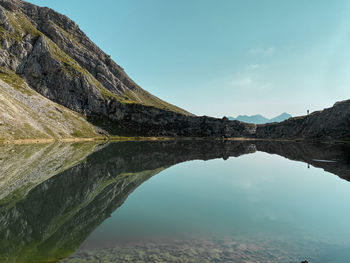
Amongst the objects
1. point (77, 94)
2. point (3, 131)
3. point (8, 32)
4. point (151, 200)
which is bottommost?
→ point (151, 200)

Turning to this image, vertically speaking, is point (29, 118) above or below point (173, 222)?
above

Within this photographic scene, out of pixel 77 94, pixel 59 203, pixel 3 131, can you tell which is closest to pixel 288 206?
pixel 59 203

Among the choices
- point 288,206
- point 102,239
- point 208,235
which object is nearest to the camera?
point 102,239

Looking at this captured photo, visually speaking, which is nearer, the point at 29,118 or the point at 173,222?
the point at 173,222

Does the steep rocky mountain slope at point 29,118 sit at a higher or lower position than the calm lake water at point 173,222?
higher

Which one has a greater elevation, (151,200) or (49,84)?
(49,84)

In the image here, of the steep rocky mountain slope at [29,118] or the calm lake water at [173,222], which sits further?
the steep rocky mountain slope at [29,118]

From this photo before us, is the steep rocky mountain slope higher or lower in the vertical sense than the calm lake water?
higher

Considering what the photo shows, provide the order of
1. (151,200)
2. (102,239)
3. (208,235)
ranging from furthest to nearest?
(151,200)
(208,235)
(102,239)

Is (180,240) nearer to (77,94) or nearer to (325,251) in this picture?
(325,251)

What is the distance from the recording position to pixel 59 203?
22.3 metres

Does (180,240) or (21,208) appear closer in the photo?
(180,240)

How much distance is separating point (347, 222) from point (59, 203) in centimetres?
2967

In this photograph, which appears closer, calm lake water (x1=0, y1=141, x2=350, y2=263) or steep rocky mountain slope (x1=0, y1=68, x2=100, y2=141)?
calm lake water (x1=0, y1=141, x2=350, y2=263)
